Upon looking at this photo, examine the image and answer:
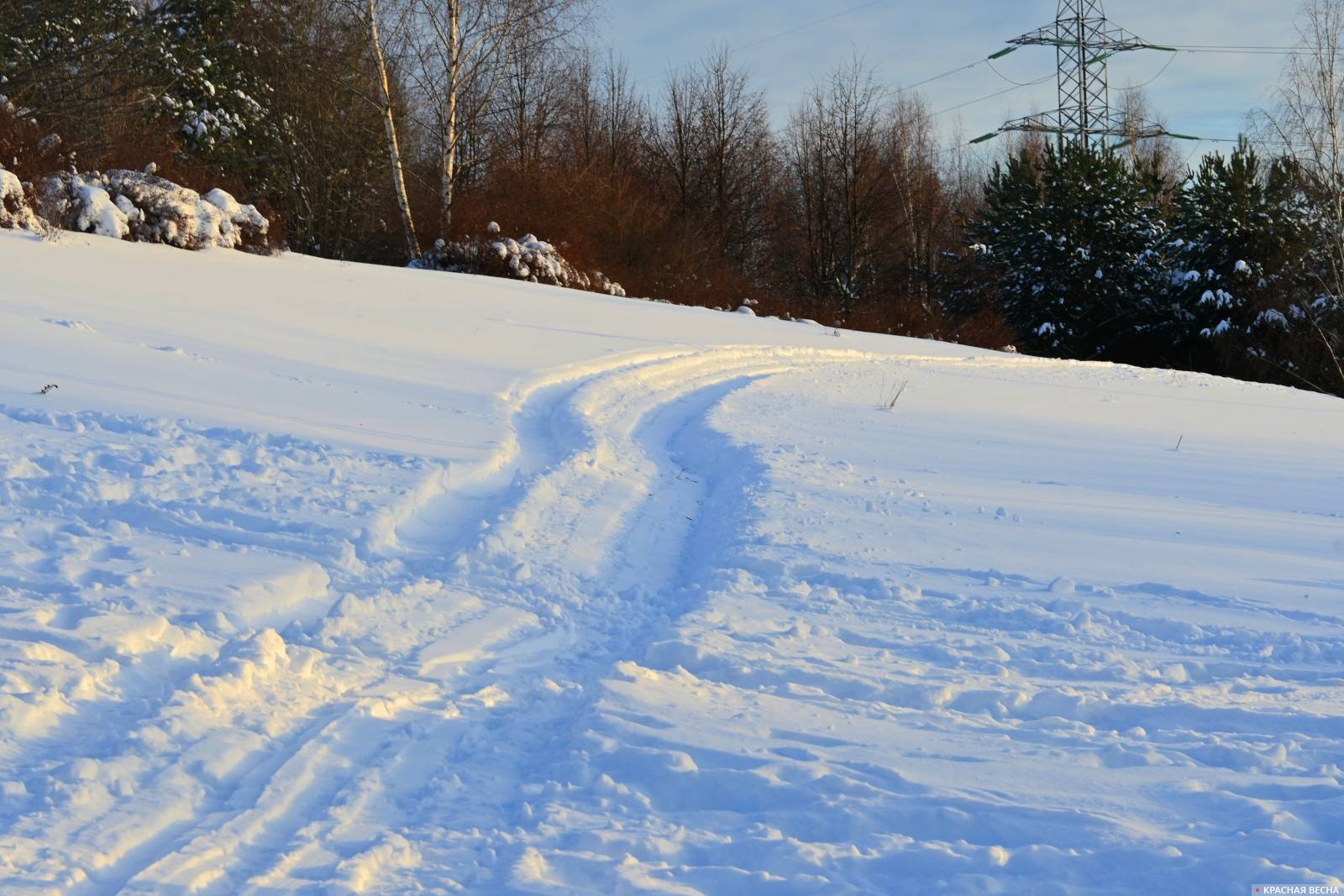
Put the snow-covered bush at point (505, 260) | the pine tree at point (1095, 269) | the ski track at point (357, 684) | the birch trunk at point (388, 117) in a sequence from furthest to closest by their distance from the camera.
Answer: the pine tree at point (1095, 269) → the snow-covered bush at point (505, 260) → the birch trunk at point (388, 117) → the ski track at point (357, 684)

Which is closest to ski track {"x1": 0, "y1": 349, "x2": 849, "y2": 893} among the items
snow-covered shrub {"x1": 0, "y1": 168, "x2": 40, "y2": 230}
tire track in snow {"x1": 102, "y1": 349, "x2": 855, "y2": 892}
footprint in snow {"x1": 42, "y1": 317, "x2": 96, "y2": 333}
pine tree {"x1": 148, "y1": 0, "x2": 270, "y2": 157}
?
tire track in snow {"x1": 102, "y1": 349, "x2": 855, "y2": 892}

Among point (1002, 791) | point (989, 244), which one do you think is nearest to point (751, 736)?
point (1002, 791)

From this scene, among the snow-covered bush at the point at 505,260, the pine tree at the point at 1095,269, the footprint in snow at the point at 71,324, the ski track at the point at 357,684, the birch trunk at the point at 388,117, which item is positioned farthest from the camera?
the pine tree at the point at 1095,269

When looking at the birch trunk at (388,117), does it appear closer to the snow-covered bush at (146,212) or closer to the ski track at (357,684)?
the snow-covered bush at (146,212)

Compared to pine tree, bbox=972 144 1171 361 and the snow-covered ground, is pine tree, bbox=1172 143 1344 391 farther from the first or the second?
the snow-covered ground

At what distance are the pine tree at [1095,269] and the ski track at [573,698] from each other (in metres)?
22.8

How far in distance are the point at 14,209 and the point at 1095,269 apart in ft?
78.2

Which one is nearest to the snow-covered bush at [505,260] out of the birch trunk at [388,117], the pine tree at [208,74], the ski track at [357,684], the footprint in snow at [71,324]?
the birch trunk at [388,117]

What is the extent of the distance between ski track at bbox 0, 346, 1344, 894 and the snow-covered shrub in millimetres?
7145

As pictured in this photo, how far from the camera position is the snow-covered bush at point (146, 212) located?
12.2 meters

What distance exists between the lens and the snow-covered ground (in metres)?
2.77

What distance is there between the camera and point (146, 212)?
13211mm

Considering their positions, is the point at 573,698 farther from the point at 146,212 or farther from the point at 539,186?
the point at 539,186

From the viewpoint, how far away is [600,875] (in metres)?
2.67
